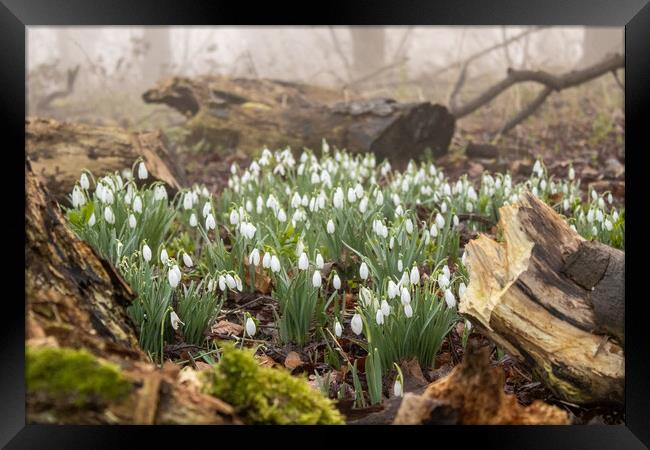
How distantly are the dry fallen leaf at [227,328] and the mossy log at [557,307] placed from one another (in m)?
1.10

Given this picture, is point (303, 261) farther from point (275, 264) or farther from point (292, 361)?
point (292, 361)

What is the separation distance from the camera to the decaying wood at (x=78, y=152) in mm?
5238

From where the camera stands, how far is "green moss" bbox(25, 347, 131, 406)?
1.91 m

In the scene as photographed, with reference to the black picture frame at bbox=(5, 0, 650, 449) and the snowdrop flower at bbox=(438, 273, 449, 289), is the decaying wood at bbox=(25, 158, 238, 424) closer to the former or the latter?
the black picture frame at bbox=(5, 0, 650, 449)

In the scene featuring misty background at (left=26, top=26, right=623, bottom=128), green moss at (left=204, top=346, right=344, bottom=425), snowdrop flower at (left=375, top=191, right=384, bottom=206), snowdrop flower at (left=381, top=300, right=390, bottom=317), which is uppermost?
misty background at (left=26, top=26, right=623, bottom=128)

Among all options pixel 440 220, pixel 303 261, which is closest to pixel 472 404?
pixel 303 261

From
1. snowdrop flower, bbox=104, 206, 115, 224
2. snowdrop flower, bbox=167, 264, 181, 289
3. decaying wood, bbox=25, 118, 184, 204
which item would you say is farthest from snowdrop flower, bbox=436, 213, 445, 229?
decaying wood, bbox=25, 118, 184, 204

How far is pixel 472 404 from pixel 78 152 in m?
4.06

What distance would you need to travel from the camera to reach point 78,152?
5.40 meters

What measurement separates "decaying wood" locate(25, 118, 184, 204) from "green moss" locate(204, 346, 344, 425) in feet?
11.1

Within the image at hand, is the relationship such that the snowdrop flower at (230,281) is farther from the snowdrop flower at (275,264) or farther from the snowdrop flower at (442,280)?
the snowdrop flower at (442,280)

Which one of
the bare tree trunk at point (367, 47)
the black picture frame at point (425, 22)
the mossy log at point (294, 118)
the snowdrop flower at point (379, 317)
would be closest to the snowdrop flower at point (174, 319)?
the black picture frame at point (425, 22)

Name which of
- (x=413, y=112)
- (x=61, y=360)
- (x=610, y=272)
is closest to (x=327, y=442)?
(x=61, y=360)

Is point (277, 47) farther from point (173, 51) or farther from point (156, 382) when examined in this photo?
point (156, 382)
